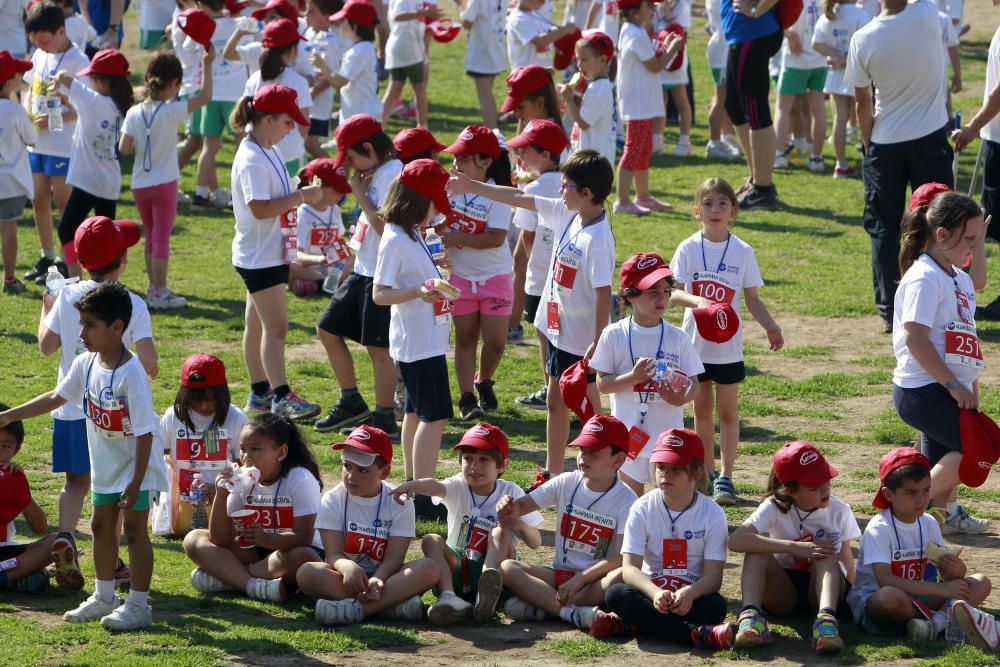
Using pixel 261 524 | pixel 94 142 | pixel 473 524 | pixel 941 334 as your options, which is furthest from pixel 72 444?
pixel 94 142

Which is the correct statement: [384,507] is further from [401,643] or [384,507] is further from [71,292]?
[71,292]

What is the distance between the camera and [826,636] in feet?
19.3

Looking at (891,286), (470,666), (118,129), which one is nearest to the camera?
(470,666)

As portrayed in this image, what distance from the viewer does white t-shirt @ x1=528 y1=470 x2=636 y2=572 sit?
21.5ft

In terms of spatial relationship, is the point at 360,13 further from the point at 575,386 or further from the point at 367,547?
the point at 367,547

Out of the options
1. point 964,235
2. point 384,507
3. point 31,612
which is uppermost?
point 964,235

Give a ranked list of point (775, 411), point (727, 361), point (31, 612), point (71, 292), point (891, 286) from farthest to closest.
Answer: point (891, 286)
point (775, 411)
point (727, 361)
point (71, 292)
point (31, 612)

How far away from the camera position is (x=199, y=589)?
264 inches

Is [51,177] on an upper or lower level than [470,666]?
upper

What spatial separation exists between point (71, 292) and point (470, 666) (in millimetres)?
2831

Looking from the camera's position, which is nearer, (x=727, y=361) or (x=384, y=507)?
(x=384, y=507)

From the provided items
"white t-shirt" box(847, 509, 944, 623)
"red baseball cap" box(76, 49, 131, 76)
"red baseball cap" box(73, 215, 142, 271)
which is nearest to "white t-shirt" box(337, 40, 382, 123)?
"red baseball cap" box(76, 49, 131, 76)

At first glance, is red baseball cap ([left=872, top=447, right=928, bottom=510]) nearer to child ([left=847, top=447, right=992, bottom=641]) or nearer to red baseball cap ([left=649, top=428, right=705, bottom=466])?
child ([left=847, top=447, right=992, bottom=641])

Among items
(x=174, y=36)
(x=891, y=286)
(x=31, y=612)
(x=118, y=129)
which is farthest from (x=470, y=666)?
(x=174, y=36)
